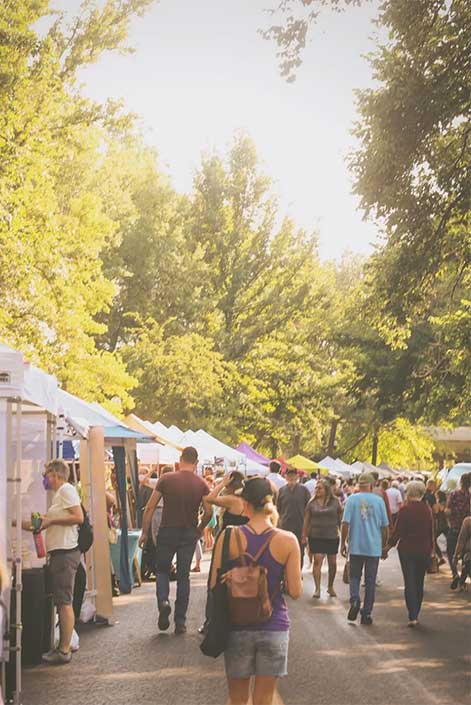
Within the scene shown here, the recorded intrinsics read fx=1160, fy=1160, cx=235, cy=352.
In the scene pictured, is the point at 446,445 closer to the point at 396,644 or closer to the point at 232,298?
the point at 232,298

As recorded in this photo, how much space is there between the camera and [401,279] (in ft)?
73.9

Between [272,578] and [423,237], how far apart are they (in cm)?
1682

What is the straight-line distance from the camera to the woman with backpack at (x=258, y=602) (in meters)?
5.98

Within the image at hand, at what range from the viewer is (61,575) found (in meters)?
10.5

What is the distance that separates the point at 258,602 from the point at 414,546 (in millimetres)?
Result: 7987

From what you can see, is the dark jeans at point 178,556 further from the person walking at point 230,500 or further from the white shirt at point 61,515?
the white shirt at point 61,515

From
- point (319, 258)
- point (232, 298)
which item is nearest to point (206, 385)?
point (232, 298)

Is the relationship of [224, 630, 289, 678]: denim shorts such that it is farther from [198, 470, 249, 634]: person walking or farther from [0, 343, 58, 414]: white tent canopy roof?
[198, 470, 249, 634]: person walking

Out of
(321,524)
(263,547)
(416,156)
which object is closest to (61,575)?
(263,547)

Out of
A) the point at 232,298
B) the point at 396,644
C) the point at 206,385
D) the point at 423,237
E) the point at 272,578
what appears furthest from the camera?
the point at 232,298

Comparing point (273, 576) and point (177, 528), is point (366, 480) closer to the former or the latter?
point (177, 528)

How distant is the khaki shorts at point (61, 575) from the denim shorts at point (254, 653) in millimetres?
4751

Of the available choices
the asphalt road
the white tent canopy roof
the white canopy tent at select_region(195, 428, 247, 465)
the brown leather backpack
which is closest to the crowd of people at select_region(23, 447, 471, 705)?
the brown leather backpack

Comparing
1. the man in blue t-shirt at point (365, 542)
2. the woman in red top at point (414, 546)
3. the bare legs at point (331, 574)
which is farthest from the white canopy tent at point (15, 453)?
the bare legs at point (331, 574)
